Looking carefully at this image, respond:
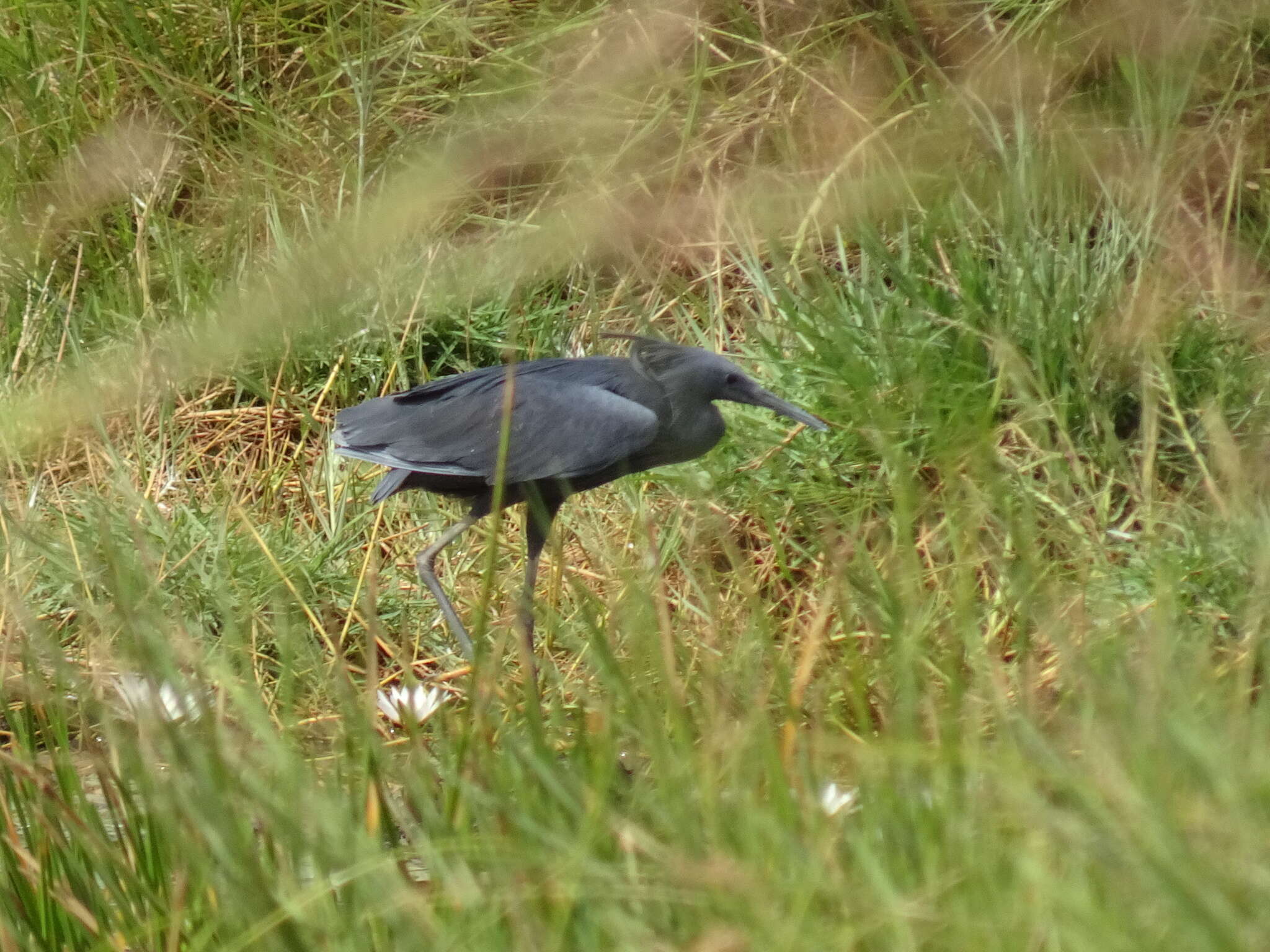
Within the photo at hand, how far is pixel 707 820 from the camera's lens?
1470 millimetres

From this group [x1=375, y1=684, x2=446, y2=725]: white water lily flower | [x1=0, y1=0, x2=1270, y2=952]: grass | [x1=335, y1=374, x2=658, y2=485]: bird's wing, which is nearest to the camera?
[x1=0, y1=0, x2=1270, y2=952]: grass

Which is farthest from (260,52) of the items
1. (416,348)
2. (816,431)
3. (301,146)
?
(816,431)

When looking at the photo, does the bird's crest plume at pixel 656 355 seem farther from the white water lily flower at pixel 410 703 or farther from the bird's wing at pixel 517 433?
the white water lily flower at pixel 410 703

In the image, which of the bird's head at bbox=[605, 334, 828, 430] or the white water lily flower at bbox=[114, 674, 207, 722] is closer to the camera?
the white water lily flower at bbox=[114, 674, 207, 722]

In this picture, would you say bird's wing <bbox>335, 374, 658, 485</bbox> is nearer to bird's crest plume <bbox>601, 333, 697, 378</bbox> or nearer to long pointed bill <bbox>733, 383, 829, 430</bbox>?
bird's crest plume <bbox>601, 333, 697, 378</bbox>

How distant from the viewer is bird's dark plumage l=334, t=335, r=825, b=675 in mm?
3025

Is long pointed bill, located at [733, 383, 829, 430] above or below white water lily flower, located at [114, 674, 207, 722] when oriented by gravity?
below

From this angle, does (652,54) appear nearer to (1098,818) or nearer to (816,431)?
(1098,818)

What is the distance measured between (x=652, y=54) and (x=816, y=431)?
209 centimetres

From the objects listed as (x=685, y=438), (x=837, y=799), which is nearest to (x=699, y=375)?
(x=685, y=438)

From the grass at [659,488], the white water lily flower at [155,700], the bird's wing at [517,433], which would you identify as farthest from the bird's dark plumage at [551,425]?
the white water lily flower at [155,700]

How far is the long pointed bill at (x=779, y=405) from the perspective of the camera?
3.01m

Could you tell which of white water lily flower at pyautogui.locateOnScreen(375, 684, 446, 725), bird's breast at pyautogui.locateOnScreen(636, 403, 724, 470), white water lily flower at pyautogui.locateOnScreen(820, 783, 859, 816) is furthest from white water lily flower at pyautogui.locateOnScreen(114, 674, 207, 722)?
bird's breast at pyautogui.locateOnScreen(636, 403, 724, 470)

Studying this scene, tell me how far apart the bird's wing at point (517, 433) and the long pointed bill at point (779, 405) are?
212 mm
